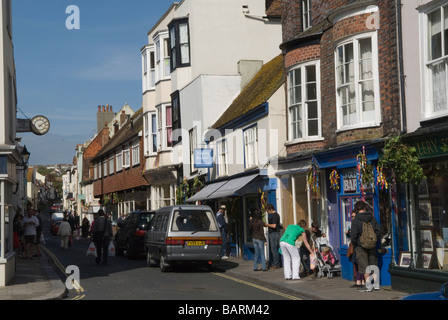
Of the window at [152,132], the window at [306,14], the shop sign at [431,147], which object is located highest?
the window at [306,14]

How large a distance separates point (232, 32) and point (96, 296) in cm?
1983

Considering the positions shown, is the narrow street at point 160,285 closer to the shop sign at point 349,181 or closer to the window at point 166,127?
the shop sign at point 349,181

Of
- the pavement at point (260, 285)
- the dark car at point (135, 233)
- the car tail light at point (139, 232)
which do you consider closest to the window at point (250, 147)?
the pavement at point (260, 285)

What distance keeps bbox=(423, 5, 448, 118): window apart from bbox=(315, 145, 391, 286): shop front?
6.47 feet

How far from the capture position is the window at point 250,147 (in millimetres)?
22703

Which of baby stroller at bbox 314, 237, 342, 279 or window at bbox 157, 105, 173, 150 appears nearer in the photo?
baby stroller at bbox 314, 237, 342, 279

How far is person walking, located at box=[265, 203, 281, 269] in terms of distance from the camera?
1886 centimetres

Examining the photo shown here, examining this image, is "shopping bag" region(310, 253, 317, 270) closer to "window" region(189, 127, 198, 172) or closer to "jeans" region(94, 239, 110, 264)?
"jeans" region(94, 239, 110, 264)

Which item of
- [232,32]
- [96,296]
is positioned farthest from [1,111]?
[232,32]

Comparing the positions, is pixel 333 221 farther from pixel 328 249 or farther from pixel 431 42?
pixel 431 42

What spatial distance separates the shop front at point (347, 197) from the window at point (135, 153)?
85.3ft

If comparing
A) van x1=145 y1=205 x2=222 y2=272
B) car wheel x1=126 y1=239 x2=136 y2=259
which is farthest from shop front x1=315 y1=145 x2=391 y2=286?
car wheel x1=126 y1=239 x2=136 y2=259

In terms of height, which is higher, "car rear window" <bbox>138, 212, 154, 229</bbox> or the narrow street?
"car rear window" <bbox>138, 212, 154, 229</bbox>

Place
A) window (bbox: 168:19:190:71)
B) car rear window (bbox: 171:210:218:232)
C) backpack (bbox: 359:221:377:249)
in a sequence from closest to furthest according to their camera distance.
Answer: backpack (bbox: 359:221:377:249) → car rear window (bbox: 171:210:218:232) → window (bbox: 168:19:190:71)
